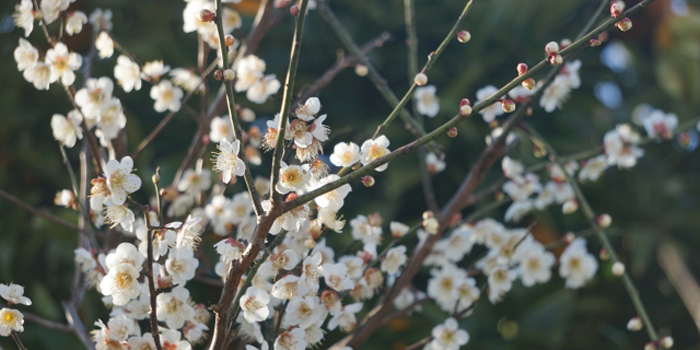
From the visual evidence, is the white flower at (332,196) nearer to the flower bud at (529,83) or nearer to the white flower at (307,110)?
the white flower at (307,110)

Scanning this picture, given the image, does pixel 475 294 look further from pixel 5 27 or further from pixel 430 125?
pixel 5 27

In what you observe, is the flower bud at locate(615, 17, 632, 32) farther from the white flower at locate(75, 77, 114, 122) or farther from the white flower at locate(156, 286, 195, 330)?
the white flower at locate(75, 77, 114, 122)

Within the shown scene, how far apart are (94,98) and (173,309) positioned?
11.6 inches

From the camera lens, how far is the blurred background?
1415 mm

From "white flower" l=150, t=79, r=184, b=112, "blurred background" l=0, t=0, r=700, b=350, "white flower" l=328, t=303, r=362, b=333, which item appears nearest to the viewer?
"white flower" l=328, t=303, r=362, b=333

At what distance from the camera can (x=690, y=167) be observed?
6.75ft

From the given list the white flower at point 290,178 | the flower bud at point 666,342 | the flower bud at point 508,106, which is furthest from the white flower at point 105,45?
the flower bud at point 666,342

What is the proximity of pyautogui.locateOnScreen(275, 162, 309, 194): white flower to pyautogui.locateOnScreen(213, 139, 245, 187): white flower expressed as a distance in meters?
0.03

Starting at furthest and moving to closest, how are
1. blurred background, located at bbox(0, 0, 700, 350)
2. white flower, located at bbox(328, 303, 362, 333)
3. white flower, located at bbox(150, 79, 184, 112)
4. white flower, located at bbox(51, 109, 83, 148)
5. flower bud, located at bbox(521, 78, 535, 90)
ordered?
blurred background, located at bbox(0, 0, 700, 350) → white flower, located at bbox(150, 79, 184, 112) → white flower, located at bbox(51, 109, 83, 148) → white flower, located at bbox(328, 303, 362, 333) → flower bud, located at bbox(521, 78, 535, 90)

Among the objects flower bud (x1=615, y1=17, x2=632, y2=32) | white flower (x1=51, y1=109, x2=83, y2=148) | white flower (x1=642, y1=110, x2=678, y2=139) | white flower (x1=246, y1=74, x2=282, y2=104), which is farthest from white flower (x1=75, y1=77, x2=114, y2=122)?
white flower (x1=642, y1=110, x2=678, y2=139)

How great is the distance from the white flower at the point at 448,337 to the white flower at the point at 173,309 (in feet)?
0.98

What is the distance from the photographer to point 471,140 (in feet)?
5.41

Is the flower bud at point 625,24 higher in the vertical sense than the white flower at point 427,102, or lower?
lower

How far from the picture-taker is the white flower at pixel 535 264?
82cm
